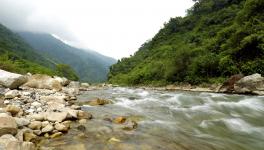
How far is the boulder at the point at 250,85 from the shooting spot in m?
26.5

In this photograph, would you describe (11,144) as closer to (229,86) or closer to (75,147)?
(75,147)

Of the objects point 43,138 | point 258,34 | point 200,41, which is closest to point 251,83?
point 258,34

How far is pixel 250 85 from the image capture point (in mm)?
26984

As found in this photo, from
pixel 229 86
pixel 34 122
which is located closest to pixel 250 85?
pixel 229 86

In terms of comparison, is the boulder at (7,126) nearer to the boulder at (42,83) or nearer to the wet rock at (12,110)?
the wet rock at (12,110)

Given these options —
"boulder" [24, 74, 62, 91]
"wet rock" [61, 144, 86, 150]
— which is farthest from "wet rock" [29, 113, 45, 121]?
"boulder" [24, 74, 62, 91]

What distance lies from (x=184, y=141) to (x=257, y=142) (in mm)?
3132

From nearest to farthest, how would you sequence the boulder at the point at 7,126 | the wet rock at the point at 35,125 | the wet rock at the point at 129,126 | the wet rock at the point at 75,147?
1. the boulder at the point at 7,126
2. the wet rock at the point at 75,147
3. the wet rock at the point at 35,125
4. the wet rock at the point at 129,126

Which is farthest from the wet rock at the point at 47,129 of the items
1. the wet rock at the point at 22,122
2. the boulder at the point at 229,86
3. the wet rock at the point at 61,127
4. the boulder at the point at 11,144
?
the boulder at the point at 229,86

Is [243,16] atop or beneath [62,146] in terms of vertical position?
atop

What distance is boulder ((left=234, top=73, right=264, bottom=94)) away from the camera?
26459 millimetres

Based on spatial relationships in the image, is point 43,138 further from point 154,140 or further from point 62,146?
point 154,140

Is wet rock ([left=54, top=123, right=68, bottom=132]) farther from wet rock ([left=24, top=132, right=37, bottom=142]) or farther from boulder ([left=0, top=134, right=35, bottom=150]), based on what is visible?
boulder ([left=0, top=134, right=35, bottom=150])

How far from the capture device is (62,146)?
8219 millimetres
